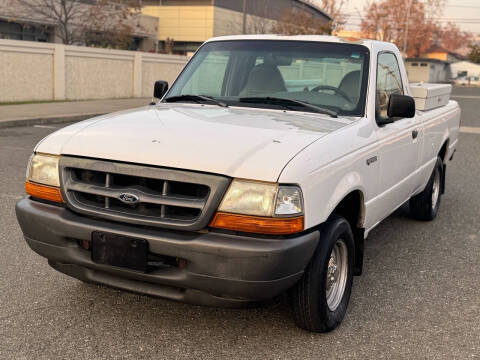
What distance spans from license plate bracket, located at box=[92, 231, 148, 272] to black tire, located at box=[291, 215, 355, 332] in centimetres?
90

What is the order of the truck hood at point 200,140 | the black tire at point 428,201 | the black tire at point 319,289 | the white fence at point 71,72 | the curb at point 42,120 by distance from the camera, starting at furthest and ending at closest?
the white fence at point 71,72
the curb at point 42,120
the black tire at point 428,201
the black tire at point 319,289
the truck hood at point 200,140

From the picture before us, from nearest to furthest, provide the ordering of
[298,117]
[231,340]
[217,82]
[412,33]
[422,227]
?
[231,340] < [298,117] < [217,82] < [422,227] < [412,33]

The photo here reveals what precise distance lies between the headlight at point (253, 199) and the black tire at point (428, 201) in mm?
3653

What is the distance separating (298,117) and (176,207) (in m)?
1.35

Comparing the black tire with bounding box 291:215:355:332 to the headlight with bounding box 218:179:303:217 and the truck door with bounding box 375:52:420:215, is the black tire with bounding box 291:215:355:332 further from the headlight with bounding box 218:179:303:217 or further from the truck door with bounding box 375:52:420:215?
the truck door with bounding box 375:52:420:215

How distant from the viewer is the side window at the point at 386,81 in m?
4.71

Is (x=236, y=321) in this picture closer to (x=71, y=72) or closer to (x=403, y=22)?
(x=71, y=72)

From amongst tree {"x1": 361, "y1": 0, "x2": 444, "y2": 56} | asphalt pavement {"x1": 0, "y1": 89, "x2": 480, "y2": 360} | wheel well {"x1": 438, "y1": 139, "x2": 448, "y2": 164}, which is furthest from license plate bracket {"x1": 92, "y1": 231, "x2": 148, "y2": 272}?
tree {"x1": 361, "y1": 0, "x2": 444, "y2": 56}

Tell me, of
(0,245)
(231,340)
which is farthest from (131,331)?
(0,245)

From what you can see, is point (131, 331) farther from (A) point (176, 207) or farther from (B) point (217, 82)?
(B) point (217, 82)

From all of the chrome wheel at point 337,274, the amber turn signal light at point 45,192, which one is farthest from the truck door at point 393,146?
the amber turn signal light at point 45,192

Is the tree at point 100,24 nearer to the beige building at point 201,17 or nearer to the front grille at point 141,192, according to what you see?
the beige building at point 201,17

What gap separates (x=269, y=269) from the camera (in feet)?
10.1

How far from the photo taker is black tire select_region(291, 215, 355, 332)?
3.42 metres
